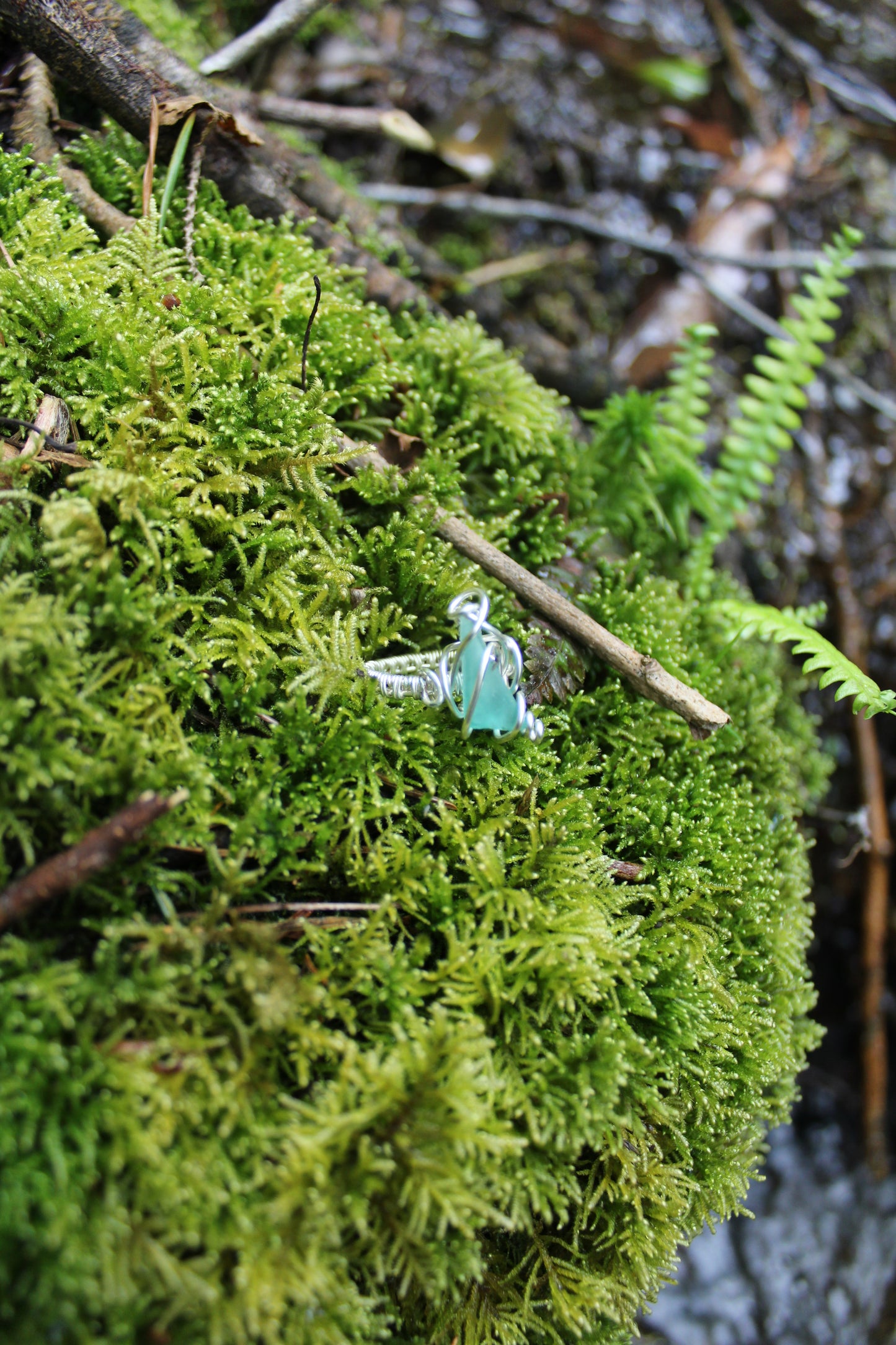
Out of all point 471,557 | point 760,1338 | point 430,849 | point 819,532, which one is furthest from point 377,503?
point 760,1338

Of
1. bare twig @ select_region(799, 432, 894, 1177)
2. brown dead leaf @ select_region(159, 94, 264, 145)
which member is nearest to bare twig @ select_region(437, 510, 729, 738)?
brown dead leaf @ select_region(159, 94, 264, 145)

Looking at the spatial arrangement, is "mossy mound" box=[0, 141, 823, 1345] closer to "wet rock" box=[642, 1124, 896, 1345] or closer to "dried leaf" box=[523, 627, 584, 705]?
"dried leaf" box=[523, 627, 584, 705]

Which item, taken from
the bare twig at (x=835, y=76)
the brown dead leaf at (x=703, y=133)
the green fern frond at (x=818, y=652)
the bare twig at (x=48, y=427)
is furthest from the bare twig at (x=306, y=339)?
the bare twig at (x=835, y=76)

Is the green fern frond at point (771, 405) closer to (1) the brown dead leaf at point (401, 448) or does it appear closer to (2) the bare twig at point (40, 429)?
(1) the brown dead leaf at point (401, 448)

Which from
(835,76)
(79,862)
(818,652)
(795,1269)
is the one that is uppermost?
(835,76)

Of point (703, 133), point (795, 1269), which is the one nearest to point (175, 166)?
point (703, 133)

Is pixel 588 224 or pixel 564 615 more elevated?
pixel 588 224

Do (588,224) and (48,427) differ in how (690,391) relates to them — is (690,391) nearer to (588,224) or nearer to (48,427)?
(588,224)
